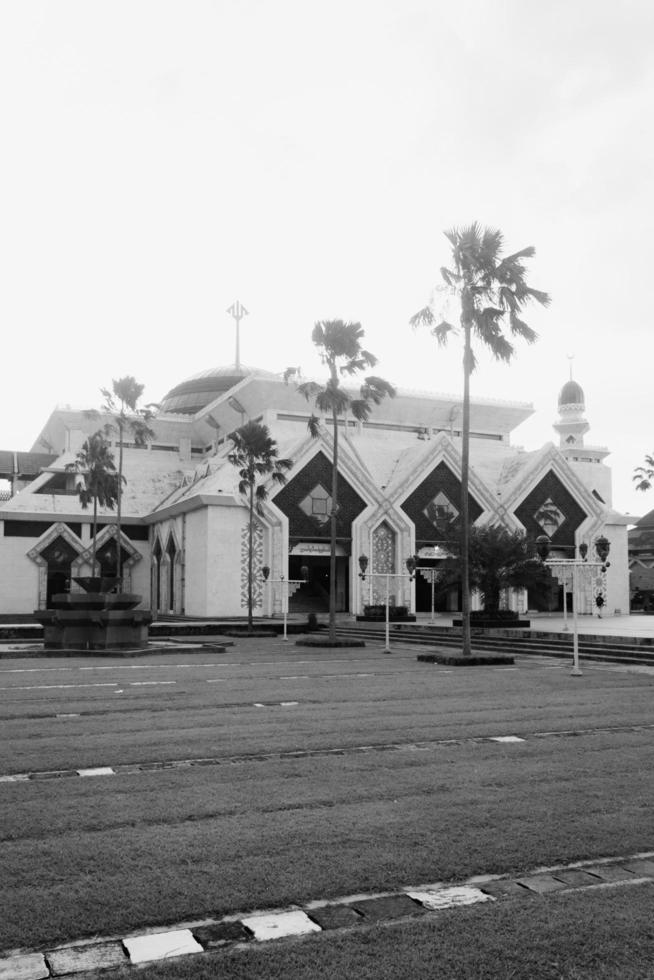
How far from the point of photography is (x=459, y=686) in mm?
17516

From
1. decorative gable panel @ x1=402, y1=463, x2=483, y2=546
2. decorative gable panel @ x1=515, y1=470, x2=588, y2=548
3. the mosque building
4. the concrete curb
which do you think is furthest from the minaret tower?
the concrete curb

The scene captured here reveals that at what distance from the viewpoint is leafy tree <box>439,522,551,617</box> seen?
127ft

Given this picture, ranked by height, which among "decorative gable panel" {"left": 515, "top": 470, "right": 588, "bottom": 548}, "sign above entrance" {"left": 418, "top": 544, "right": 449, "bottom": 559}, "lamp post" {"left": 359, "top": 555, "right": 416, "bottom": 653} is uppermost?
"decorative gable panel" {"left": 515, "top": 470, "right": 588, "bottom": 548}

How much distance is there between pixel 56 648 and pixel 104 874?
74.6 ft

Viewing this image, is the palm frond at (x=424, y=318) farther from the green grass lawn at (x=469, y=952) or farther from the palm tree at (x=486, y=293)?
the green grass lawn at (x=469, y=952)

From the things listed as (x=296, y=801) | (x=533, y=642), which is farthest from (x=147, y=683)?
(x=533, y=642)

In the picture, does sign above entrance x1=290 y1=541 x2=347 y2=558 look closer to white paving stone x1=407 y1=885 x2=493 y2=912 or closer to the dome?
the dome

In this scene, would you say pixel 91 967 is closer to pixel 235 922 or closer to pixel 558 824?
pixel 235 922

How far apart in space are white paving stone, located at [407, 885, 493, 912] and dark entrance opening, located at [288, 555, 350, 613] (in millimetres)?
45363

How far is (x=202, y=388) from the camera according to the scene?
8444 cm

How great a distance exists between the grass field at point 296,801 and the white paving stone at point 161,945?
177 mm

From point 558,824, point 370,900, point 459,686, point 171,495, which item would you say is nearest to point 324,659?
point 459,686

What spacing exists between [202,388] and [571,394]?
114 feet

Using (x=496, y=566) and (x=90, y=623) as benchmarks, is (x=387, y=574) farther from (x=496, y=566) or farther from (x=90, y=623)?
(x=90, y=623)
